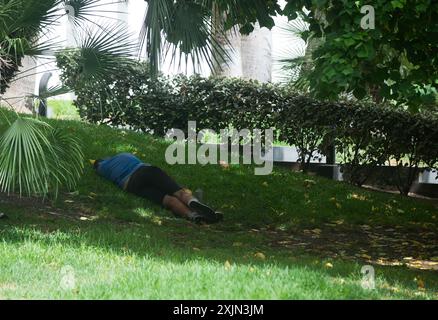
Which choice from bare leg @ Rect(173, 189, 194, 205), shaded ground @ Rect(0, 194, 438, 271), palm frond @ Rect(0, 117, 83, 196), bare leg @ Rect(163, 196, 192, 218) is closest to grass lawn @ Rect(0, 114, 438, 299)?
shaded ground @ Rect(0, 194, 438, 271)

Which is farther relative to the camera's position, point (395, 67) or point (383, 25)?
point (395, 67)

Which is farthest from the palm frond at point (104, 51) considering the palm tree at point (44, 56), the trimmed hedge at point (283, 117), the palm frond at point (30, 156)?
the trimmed hedge at point (283, 117)

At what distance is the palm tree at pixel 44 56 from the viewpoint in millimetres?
6602

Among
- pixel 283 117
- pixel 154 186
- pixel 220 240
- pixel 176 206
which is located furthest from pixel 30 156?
pixel 283 117

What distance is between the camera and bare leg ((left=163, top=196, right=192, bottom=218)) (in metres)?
9.39

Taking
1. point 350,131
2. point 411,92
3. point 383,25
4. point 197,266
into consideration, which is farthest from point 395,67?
point 350,131

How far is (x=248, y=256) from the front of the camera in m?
6.98

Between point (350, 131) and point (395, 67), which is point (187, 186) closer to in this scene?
point (350, 131)

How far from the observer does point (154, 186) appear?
9797 millimetres

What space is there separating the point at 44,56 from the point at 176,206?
9.26 feet

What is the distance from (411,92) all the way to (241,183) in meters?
4.43

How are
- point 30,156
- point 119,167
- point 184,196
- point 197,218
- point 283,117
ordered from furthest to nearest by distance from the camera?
point 283,117 < point 119,167 < point 184,196 < point 197,218 < point 30,156

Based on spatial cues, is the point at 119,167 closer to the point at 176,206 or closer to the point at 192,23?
the point at 176,206
